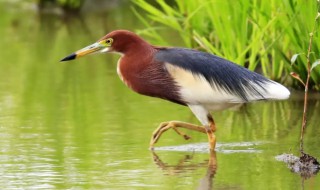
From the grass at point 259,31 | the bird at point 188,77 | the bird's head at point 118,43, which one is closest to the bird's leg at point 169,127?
the bird at point 188,77

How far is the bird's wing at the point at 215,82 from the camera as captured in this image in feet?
25.4

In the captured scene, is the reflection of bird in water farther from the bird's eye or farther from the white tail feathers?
the bird's eye

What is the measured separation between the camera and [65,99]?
34.4 feet

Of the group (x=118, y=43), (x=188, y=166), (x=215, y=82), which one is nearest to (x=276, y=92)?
(x=215, y=82)

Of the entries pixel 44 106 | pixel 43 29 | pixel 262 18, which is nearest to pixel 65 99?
pixel 44 106

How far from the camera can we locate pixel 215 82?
776cm

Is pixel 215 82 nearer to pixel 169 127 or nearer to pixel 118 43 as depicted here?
pixel 169 127

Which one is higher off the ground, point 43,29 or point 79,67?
point 43,29

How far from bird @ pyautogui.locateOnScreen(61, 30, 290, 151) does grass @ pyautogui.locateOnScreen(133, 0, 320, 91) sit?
149cm

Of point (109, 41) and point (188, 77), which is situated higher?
point (109, 41)

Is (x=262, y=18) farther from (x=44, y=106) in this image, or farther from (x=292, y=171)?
(x=292, y=171)

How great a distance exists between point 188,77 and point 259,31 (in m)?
2.01

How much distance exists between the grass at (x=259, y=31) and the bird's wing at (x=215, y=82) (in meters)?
1.47

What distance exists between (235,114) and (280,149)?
1.70m
